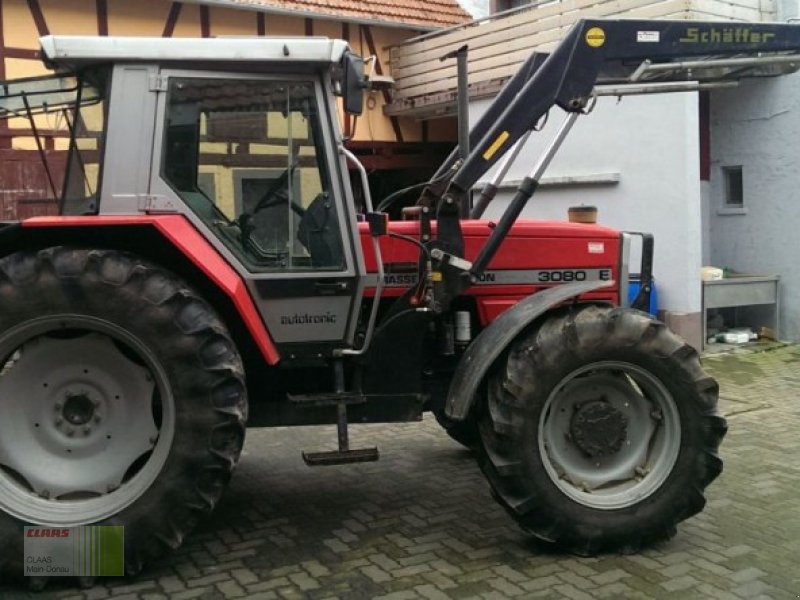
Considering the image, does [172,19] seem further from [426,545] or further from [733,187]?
[426,545]

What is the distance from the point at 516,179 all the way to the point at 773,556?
23.9ft

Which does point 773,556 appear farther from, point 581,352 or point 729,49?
point 729,49

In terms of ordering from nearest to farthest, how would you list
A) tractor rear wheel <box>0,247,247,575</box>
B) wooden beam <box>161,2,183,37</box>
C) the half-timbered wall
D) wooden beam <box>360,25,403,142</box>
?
1. tractor rear wheel <box>0,247,247,575</box>
2. the half-timbered wall
3. wooden beam <box>161,2,183,37</box>
4. wooden beam <box>360,25,403,142</box>

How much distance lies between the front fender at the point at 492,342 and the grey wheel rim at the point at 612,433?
0.38 metres

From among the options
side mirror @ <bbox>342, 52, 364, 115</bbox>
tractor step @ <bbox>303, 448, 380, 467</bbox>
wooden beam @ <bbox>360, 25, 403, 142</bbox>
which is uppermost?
wooden beam @ <bbox>360, 25, 403, 142</bbox>

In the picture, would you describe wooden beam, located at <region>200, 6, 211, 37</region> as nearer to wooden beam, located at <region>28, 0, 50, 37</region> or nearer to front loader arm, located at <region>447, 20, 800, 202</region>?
wooden beam, located at <region>28, 0, 50, 37</region>

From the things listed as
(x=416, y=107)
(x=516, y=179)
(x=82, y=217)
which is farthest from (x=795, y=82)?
(x=82, y=217)

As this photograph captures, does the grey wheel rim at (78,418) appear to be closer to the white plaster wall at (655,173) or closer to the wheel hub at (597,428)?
the wheel hub at (597,428)

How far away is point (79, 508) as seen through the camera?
384 centimetres

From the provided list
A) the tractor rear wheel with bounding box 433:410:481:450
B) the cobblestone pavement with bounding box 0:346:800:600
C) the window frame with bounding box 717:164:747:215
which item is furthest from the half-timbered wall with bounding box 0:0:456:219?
the window frame with bounding box 717:164:747:215

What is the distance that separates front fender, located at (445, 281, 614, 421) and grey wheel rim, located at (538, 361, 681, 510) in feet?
1.25

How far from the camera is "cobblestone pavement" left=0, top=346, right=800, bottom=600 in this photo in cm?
379

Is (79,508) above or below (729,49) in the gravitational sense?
below

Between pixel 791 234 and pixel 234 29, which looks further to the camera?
pixel 234 29
